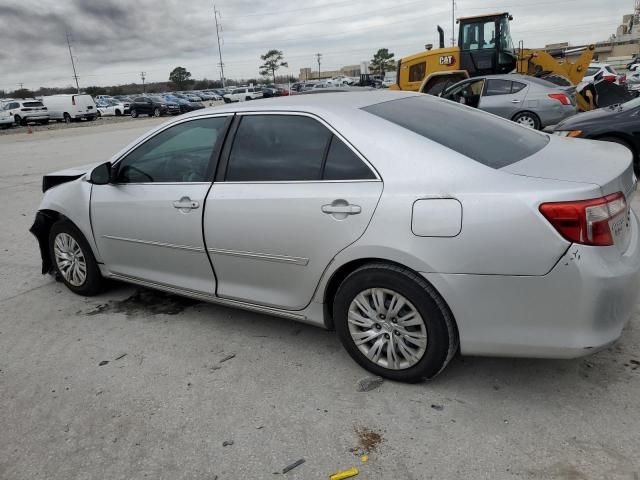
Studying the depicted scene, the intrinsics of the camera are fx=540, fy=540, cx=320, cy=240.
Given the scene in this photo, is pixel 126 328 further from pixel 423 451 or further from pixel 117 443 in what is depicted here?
pixel 423 451

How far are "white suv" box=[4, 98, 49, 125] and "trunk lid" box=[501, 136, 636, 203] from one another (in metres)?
38.1

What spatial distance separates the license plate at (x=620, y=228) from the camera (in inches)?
99.7

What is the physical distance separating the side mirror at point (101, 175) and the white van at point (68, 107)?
3643 cm

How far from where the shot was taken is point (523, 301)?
2549 mm

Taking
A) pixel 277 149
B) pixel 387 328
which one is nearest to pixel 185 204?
pixel 277 149

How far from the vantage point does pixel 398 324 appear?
2885 mm

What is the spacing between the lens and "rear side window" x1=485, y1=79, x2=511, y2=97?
12.1 m

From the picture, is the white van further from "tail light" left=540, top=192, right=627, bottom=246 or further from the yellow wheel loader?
"tail light" left=540, top=192, right=627, bottom=246

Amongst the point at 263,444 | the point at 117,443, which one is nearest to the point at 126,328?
the point at 117,443

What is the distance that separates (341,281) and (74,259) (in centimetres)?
264

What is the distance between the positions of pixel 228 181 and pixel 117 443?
1.65 m

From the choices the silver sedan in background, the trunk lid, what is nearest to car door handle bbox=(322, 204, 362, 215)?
the trunk lid

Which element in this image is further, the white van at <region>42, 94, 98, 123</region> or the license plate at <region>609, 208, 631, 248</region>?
the white van at <region>42, 94, 98, 123</region>

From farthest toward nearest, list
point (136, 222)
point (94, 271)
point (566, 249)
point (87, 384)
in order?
point (94, 271) → point (136, 222) → point (87, 384) → point (566, 249)
